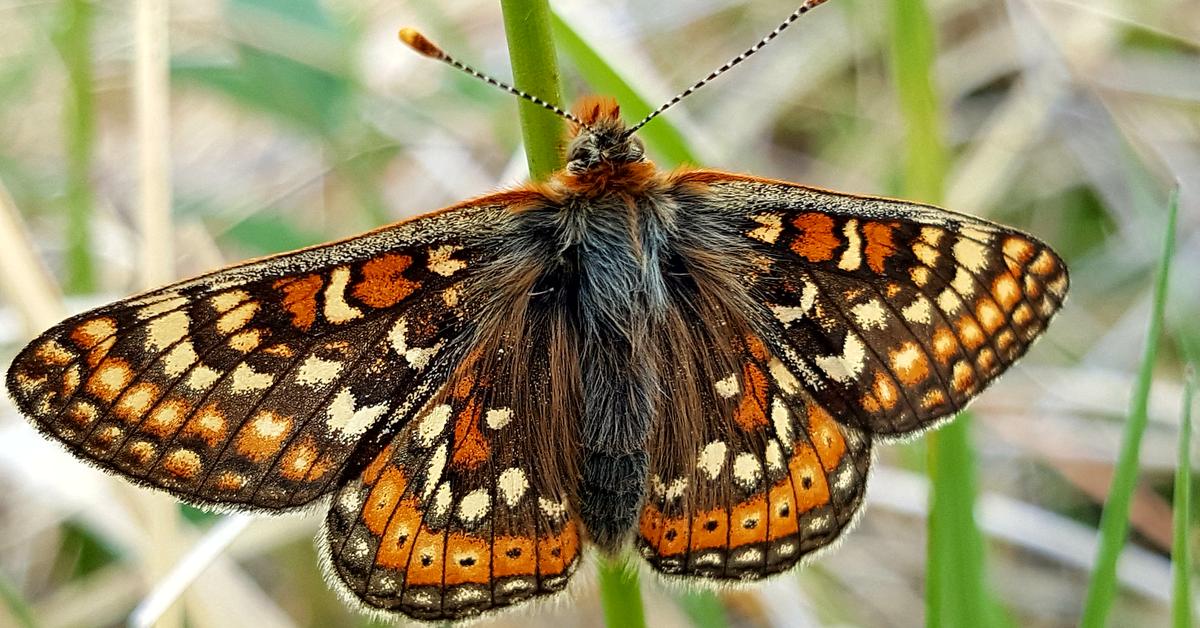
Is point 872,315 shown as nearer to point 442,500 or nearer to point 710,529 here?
point 710,529

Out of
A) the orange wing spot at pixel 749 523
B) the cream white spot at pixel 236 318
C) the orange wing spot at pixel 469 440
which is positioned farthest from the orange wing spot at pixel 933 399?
the cream white spot at pixel 236 318

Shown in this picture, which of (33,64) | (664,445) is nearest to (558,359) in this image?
(664,445)

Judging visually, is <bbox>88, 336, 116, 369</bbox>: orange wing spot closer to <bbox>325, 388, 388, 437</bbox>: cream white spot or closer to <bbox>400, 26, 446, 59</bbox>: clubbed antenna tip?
<bbox>325, 388, 388, 437</bbox>: cream white spot

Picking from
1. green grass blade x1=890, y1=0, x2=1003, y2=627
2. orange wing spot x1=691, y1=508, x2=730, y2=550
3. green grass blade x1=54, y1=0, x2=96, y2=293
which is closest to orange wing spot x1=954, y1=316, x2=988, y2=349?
green grass blade x1=890, y1=0, x2=1003, y2=627

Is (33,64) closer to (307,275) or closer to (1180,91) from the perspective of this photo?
(307,275)

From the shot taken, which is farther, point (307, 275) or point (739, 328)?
point (739, 328)

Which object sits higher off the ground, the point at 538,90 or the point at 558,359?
the point at 538,90
